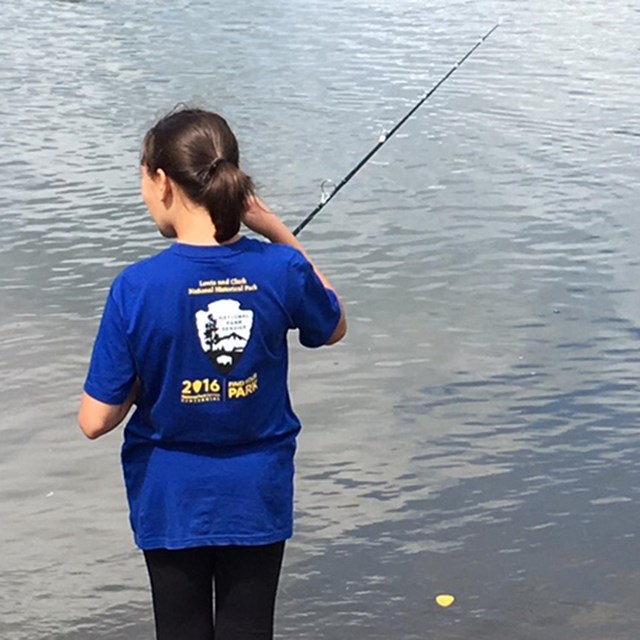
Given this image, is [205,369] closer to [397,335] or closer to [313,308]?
[313,308]

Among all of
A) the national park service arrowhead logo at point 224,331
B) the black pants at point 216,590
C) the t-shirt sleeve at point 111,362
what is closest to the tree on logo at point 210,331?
the national park service arrowhead logo at point 224,331

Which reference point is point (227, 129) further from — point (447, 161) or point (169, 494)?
point (447, 161)

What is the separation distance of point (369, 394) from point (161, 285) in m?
2.56

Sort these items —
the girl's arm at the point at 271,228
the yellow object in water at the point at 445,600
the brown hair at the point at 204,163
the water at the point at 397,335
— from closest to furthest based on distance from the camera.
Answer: the brown hair at the point at 204,163, the girl's arm at the point at 271,228, the yellow object in water at the point at 445,600, the water at the point at 397,335

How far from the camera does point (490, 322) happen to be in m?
5.26

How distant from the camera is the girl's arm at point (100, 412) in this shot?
2.21m

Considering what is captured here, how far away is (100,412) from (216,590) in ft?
1.46

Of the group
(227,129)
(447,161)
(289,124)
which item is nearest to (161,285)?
(227,129)

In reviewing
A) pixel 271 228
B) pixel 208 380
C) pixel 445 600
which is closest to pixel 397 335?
pixel 445 600

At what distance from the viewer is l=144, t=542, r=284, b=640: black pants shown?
2.33 m

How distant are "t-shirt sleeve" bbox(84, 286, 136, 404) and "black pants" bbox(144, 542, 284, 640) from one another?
33 centimetres

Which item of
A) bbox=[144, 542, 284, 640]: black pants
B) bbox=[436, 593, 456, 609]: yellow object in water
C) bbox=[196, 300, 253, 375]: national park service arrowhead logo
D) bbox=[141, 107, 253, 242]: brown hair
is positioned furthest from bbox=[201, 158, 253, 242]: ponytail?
bbox=[436, 593, 456, 609]: yellow object in water

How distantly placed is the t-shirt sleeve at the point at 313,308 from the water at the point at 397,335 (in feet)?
3.94

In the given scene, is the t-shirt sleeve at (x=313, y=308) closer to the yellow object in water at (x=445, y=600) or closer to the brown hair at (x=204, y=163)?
the brown hair at (x=204, y=163)
